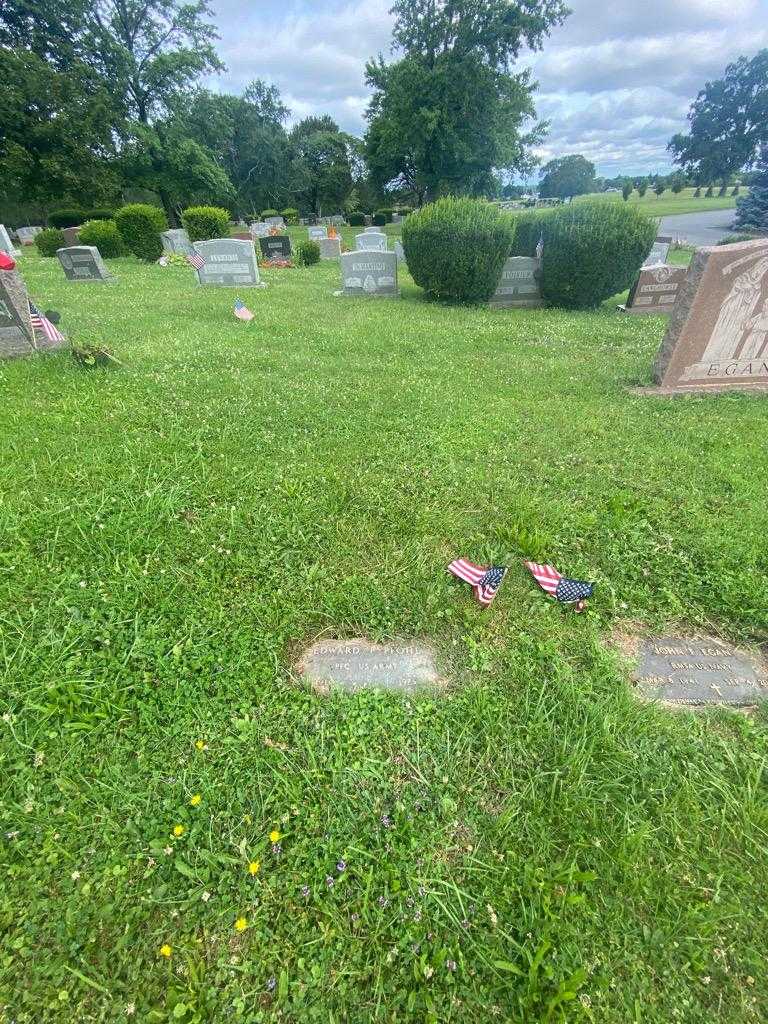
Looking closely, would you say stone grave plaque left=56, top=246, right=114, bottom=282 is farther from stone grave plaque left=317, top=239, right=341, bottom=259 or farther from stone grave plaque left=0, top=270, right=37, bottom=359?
stone grave plaque left=317, top=239, right=341, bottom=259

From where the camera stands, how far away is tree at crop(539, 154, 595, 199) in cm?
8369

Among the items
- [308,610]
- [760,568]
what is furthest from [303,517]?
[760,568]

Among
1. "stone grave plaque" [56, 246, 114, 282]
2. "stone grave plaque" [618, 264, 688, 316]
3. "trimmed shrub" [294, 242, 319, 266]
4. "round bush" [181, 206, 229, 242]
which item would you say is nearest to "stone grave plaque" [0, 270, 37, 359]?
"stone grave plaque" [56, 246, 114, 282]

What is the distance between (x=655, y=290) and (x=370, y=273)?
6649 mm

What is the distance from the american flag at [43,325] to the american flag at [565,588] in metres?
6.48

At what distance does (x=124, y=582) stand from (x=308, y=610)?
111 cm

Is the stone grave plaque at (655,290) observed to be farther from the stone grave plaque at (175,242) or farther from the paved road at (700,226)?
the stone grave plaque at (175,242)

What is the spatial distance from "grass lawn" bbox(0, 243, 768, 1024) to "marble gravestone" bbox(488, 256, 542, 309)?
745cm

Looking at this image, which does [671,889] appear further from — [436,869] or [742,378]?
[742,378]

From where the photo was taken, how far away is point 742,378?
18.0 ft

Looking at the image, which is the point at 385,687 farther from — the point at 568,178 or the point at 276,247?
the point at 568,178

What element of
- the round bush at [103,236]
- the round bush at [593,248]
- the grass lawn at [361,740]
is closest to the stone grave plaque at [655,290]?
the round bush at [593,248]

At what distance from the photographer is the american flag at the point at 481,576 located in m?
2.65

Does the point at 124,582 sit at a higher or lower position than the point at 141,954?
higher
